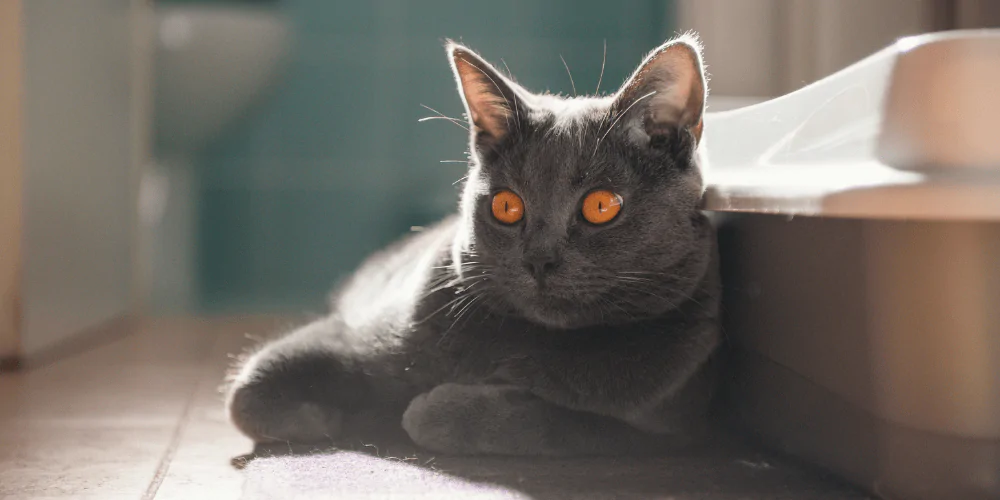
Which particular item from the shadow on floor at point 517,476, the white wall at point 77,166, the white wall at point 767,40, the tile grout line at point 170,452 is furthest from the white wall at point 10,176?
the white wall at point 767,40

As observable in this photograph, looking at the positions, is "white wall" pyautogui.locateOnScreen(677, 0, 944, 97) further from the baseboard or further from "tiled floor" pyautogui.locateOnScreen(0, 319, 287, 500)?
the baseboard

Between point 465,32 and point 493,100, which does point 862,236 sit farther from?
point 465,32

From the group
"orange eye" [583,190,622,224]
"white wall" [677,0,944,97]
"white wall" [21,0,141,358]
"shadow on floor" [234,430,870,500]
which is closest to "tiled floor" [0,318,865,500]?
"shadow on floor" [234,430,870,500]

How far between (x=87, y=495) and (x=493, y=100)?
0.66 m

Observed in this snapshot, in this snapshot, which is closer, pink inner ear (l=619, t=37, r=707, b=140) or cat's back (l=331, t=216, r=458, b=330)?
pink inner ear (l=619, t=37, r=707, b=140)

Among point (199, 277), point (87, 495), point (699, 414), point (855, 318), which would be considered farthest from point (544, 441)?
point (199, 277)

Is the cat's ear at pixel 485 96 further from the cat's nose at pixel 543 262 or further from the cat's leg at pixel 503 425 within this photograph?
A: the cat's leg at pixel 503 425

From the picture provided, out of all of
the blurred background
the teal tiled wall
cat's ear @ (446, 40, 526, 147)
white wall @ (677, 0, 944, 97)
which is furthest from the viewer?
the teal tiled wall

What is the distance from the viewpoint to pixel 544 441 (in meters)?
1.03

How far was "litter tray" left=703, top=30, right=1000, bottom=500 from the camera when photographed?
2.41 ft

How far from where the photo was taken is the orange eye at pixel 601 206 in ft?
3.42

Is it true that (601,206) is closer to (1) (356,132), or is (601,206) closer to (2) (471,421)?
(2) (471,421)

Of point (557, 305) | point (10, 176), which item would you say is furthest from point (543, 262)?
point (10, 176)

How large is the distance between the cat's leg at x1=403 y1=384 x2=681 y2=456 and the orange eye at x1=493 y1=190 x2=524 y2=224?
0.68 feet
